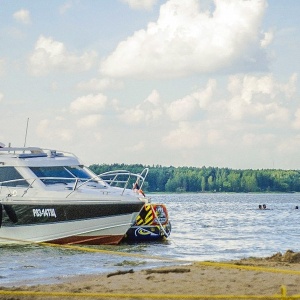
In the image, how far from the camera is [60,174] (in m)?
23.4

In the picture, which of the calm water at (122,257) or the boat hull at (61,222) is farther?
the boat hull at (61,222)

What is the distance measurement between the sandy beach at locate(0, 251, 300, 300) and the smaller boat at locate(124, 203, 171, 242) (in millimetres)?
8726

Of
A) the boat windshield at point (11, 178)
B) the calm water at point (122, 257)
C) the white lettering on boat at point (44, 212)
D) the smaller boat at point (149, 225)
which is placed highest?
the boat windshield at point (11, 178)

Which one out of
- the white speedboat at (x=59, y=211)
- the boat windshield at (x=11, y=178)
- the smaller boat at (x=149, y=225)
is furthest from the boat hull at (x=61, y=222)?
the smaller boat at (x=149, y=225)

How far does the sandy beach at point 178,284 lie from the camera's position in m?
11.1

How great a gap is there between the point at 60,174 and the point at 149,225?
3.40m

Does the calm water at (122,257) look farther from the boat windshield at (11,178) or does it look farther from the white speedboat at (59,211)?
the boat windshield at (11,178)

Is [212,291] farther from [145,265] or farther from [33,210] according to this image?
[33,210]

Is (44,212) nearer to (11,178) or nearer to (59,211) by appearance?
(59,211)

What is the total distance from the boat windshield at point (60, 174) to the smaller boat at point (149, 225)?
2.29 m

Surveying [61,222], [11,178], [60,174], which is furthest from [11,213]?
[60,174]

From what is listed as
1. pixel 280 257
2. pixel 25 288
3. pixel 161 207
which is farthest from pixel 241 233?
pixel 25 288

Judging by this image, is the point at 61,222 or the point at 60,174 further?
the point at 60,174

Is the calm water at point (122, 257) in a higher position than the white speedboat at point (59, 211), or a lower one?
lower
